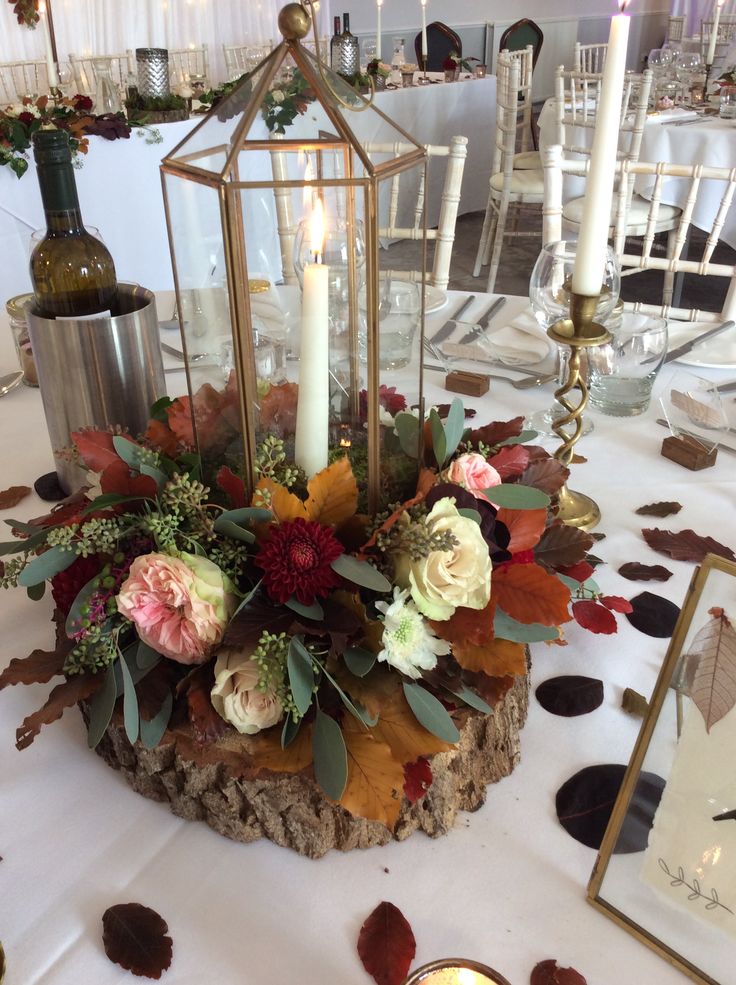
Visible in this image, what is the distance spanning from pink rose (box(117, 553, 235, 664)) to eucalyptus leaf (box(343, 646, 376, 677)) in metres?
0.08

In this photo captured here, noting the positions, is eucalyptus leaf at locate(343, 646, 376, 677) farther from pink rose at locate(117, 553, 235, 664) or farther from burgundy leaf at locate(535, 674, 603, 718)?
burgundy leaf at locate(535, 674, 603, 718)

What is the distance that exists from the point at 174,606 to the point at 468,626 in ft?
0.57

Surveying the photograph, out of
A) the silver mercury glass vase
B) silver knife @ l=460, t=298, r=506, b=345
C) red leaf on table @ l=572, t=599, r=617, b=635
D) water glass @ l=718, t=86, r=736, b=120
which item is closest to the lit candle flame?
red leaf on table @ l=572, t=599, r=617, b=635

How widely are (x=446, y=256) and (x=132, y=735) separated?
121 centimetres

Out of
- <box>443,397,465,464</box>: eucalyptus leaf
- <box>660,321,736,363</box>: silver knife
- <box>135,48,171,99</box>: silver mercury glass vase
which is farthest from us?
<box>135,48,171,99</box>: silver mercury glass vase

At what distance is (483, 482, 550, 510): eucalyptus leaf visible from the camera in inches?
21.5

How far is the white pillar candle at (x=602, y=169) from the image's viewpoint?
0.60 metres

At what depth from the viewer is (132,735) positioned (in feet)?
1.55

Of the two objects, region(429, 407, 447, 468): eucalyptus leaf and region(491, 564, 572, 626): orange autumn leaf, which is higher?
region(429, 407, 447, 468): eucalyptus leaf

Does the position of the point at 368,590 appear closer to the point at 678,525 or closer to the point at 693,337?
the point at 678,525

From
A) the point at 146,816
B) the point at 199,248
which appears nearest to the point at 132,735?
the point at 146,816

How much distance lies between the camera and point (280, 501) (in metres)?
0.50

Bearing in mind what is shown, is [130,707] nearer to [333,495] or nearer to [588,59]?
[333,495]

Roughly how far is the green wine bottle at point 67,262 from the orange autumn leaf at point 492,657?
487 millimetres
